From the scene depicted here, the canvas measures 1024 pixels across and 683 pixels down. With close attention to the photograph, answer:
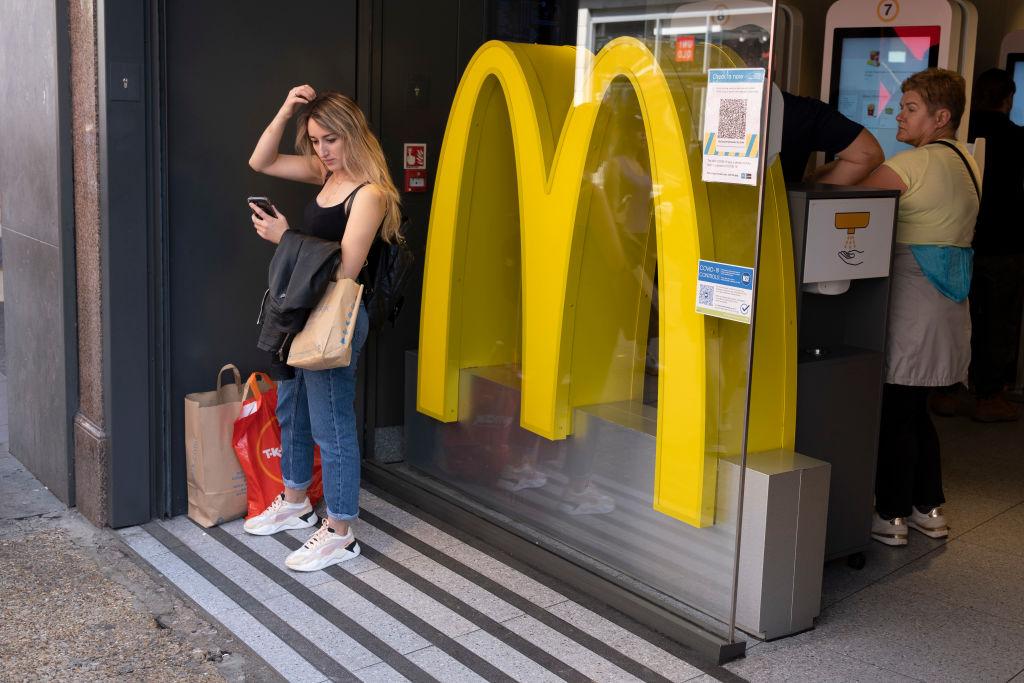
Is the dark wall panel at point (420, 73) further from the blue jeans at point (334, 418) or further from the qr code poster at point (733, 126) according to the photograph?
the qr code poster at point (733, 126)

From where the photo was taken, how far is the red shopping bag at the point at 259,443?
434cm

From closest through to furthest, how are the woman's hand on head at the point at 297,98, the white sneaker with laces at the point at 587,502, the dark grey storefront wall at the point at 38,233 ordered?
the white sneaker with laces at the point at 587,502 → the woman's hand on head at the point at 297,98 → the dark grey storefront wall at the point at 38,233

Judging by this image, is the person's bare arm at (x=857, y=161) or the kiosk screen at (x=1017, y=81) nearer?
the person's bare arm at (x=857, y=161)

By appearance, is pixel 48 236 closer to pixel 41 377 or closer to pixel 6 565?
pixel 41 377

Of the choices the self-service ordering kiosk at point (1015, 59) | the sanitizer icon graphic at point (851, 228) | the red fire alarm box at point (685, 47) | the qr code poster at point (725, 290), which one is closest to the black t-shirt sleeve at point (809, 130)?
the sanitizer icon graphic at point (851, 228)

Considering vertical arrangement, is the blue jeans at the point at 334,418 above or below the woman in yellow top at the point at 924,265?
below

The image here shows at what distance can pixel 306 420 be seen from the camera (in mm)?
4289

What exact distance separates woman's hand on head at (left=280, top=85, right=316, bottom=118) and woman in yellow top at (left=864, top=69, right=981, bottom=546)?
2.03m

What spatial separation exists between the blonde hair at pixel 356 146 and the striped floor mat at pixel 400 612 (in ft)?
3.89

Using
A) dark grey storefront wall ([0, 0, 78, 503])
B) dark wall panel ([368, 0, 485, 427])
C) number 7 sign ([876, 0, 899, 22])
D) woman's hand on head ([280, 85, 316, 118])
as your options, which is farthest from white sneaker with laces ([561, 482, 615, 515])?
number 7 sign ([876, 0, 899, 22])

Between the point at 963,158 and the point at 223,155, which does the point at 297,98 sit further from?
the point at 963,158

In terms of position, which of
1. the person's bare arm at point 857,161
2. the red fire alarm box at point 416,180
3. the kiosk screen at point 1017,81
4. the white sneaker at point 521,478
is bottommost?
the white sneaker at point 521,478

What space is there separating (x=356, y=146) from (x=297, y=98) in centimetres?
39

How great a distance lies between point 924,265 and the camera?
4.13m
